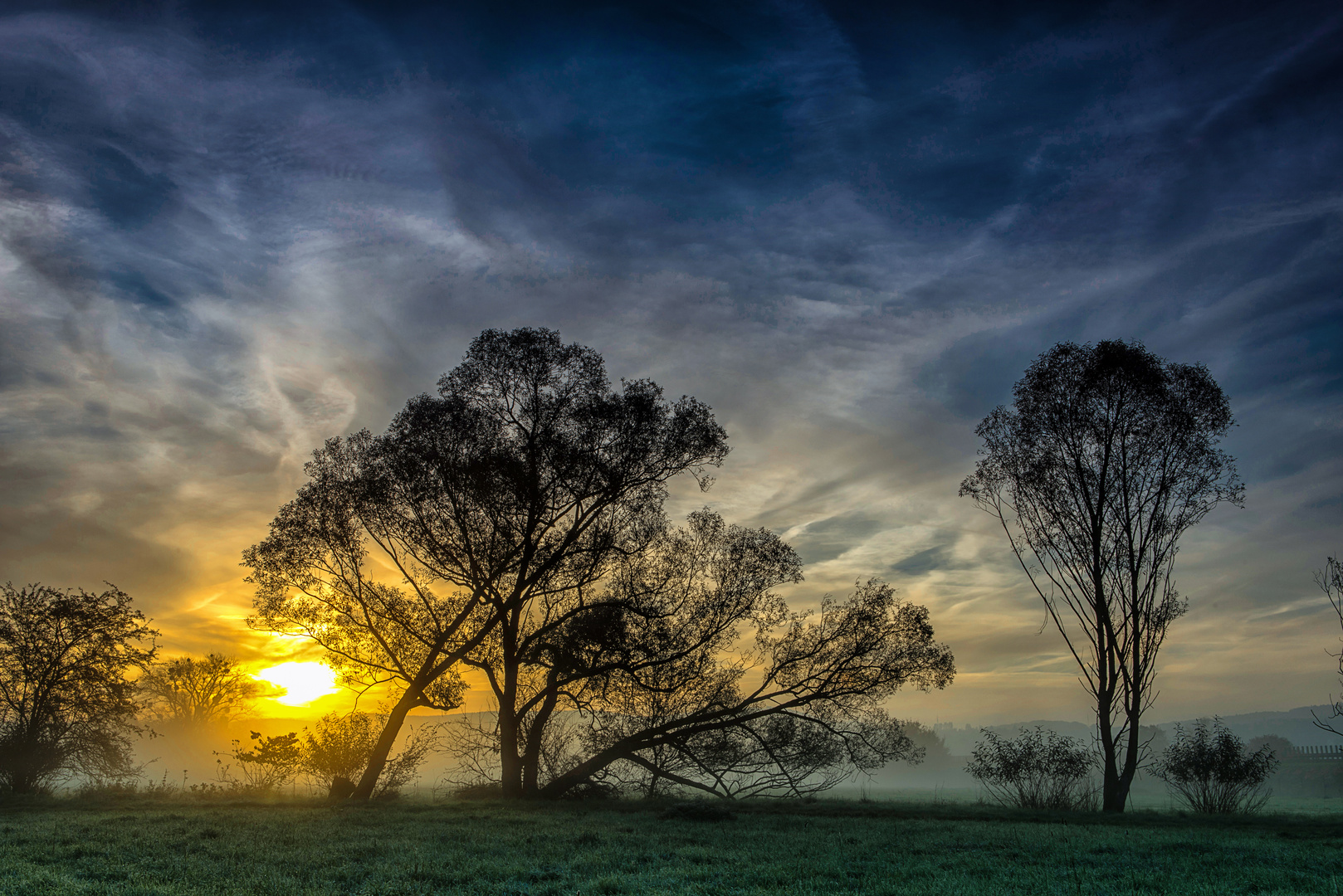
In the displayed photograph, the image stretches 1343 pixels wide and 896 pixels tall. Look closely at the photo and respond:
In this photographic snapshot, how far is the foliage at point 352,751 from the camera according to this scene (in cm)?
2873

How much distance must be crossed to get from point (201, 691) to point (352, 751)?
→ 33855mm

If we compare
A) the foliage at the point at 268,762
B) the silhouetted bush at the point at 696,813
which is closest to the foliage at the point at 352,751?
the foliage at the point at 268,762

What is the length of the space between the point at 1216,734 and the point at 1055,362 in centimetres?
1690

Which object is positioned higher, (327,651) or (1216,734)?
(327,651)

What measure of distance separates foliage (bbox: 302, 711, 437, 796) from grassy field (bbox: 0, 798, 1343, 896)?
671 cm

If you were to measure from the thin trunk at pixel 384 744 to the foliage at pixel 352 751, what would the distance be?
43 centimetres

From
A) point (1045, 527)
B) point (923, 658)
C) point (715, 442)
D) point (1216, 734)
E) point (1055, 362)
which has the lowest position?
point (1216, 734)

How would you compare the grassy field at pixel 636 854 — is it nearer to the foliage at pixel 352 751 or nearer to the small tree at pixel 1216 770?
the small tree at pixel 1216 770

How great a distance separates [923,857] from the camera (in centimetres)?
1334

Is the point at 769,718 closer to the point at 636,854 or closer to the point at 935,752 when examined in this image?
the point at 636,854

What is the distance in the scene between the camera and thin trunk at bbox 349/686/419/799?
89.0ft

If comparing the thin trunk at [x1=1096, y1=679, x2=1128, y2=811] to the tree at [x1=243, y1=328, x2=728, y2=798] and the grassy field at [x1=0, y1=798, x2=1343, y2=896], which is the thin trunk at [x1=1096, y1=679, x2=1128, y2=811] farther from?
the tree at [x1=243, y1=328, x2=728, y2=798]

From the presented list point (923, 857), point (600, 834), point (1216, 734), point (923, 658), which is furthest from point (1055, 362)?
point (600, 834)

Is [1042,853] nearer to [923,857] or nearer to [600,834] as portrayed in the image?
[923,857]
